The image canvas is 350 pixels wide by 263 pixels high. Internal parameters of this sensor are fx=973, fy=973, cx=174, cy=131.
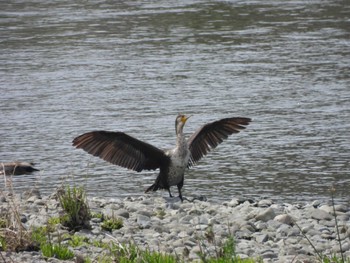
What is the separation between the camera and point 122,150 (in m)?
12.0

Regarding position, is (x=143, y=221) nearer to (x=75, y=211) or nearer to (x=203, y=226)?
(x=203, y=226)

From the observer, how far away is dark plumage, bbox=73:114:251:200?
1179 cm

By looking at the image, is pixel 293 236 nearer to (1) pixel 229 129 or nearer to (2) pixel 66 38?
(1) pixel 229 129

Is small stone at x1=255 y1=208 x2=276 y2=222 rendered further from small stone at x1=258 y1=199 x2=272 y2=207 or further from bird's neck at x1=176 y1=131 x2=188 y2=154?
bird's neck at x1=176 y1=131 x2=188 y2=154

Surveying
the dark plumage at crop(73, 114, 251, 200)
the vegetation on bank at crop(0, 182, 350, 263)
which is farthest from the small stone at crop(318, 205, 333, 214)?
the vegetation on bank at crop(0, 182, 350, 263)

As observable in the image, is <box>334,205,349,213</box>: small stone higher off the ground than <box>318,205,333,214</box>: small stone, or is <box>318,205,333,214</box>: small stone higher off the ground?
<box>318,205,333,214</box>: small stone

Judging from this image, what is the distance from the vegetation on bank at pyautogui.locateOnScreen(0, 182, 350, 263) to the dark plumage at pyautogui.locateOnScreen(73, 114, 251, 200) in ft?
5.33

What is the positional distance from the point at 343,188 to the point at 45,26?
18.2 meters

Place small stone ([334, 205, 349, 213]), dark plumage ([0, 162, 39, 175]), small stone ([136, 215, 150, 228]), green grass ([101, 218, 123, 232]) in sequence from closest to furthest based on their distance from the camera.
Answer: green grass ([101, 218, 123, 232])
small stone ([136, 215, 150, 228])
small stone ([334, 205, 349, 213])
dark plumage ([0, 162, 39, 175])

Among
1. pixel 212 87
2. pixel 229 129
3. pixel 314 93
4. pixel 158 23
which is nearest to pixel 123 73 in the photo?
pixel 212 87

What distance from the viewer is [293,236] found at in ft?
31.5

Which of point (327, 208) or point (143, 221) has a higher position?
point (143, 221)

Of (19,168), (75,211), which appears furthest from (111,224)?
Answer: (19,168)

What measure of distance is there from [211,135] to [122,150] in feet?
3.94
